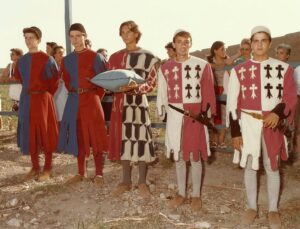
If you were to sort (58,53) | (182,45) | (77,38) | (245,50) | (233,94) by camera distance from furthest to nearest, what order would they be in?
(58,53), (245,50), (77,38), (182,45), (233,94)

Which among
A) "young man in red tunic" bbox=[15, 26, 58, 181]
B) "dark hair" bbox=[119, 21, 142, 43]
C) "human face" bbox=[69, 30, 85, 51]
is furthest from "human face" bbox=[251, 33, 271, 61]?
"young man in red tunic" bbox=[15, 26, 58, 181]

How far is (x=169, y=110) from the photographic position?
4.75 meters

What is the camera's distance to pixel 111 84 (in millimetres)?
4727

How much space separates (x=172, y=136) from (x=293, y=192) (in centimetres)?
159

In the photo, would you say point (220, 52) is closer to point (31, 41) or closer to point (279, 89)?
point (31, 41)

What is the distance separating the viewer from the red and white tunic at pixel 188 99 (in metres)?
4.59

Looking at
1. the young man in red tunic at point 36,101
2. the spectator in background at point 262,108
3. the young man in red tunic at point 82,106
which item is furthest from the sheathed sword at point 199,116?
the young man in red tunic at point 36,101

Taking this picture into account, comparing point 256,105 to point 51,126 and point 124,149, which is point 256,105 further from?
point 51,126

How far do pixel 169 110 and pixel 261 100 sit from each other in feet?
3.29

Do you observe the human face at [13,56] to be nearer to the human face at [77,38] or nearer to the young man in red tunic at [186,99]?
the human face at [77,38]

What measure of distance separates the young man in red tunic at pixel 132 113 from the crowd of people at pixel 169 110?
0.01m

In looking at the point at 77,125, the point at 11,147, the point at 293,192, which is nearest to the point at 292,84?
the point at 293,192

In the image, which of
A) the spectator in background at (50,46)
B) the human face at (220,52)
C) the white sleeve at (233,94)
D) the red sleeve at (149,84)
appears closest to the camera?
the white sleeve at (233,94)

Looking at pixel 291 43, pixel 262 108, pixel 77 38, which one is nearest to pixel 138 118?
pixel 77 38
